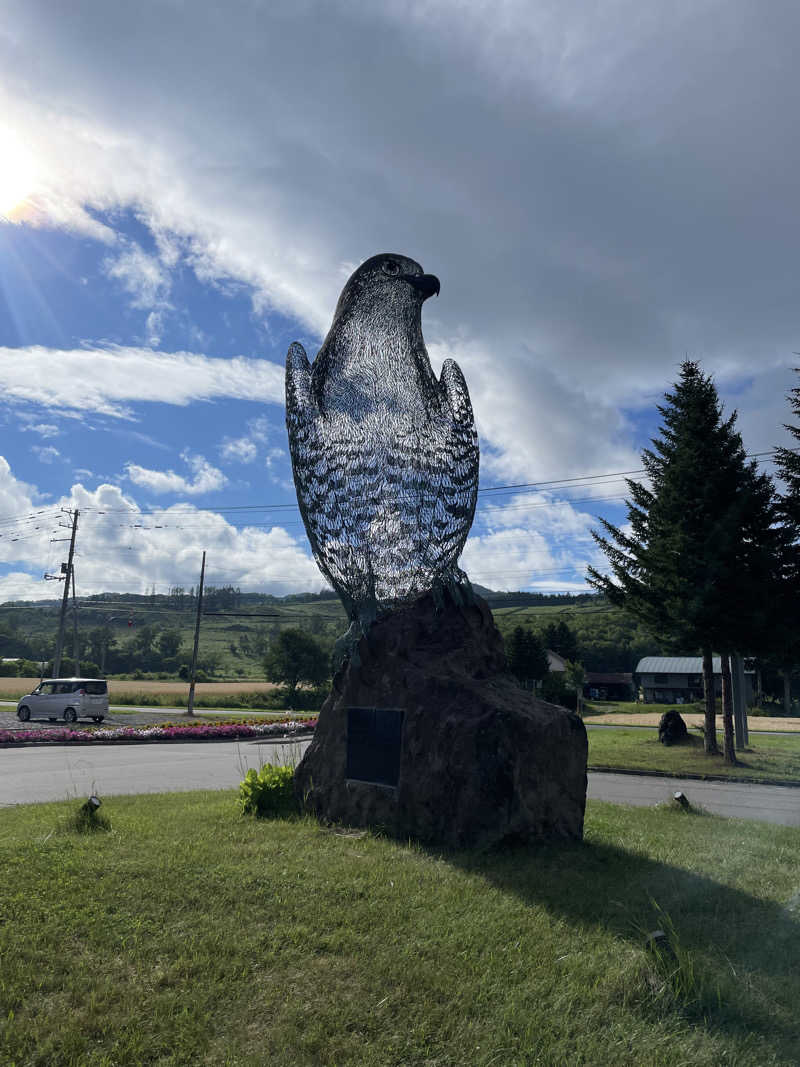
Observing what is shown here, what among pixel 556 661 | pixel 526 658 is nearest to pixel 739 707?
pixel 526 658

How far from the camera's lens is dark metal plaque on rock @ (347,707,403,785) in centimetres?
703

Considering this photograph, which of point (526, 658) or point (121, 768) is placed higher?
point (526, 658)

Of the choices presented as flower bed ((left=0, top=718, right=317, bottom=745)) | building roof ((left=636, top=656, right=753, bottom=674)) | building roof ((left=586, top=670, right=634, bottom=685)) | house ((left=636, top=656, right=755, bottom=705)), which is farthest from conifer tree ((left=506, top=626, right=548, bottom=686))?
building roof ((left=586, top=670, right=634, bottom=685))

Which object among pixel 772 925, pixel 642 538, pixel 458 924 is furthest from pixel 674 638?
pixel 458 924

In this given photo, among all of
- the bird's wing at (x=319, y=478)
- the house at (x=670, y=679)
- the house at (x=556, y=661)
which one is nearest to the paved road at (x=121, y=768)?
the bird's wing at (x=319, y=478)

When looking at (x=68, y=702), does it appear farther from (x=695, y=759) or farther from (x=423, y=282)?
(x=423, y=282)

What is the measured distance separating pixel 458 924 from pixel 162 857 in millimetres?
2402

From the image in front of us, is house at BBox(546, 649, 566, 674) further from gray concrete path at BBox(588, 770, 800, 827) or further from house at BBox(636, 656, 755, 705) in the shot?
gray concrete path at BBox(588, 770, 800, 827)

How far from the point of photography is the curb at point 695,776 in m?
13.9

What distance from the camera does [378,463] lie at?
776 cm

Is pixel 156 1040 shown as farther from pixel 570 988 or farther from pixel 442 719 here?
pixel 442 719

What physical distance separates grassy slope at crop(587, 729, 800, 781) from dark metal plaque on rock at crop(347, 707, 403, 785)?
1006 cm

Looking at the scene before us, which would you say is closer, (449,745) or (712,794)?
(449,745)

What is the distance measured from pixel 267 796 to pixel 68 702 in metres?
20.7
